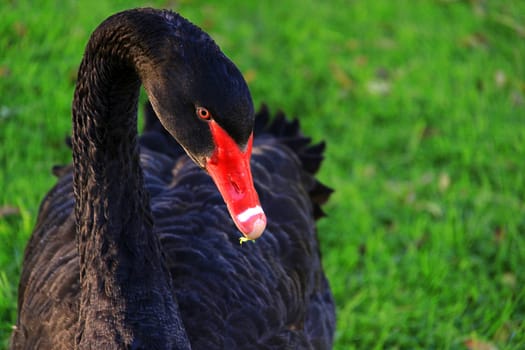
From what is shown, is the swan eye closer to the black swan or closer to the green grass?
the black swan

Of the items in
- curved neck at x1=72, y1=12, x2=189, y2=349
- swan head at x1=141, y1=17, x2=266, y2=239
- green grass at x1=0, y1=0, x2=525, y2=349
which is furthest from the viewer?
green grass at x1=0, y1=0, x2=525, y2=349

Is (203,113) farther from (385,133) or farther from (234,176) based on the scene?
(385,133)

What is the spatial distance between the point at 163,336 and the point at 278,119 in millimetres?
1600

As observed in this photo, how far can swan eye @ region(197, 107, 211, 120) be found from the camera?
176 centimetres

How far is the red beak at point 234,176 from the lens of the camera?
178cm

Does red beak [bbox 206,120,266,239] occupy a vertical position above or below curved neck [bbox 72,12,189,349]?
above

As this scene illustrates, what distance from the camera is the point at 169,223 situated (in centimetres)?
262

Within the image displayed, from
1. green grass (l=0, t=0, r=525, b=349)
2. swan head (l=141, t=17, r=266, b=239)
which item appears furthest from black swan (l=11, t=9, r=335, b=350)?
green grass (l=0, t=0, r=525, b=349)

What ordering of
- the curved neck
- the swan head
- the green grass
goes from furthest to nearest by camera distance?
1. the green grass
2. the curved neck
3. the swan head

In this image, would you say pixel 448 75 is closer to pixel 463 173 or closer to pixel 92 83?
pixel 463 173

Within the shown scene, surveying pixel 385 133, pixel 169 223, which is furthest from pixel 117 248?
pixel 385 133

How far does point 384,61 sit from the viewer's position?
17.4 feet

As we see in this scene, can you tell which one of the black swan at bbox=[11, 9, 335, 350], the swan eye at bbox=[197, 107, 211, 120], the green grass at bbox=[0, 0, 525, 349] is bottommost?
the green grass at bbox=[0, 0, 525, 349]

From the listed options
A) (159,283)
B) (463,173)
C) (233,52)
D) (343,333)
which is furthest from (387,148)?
(159,283)
